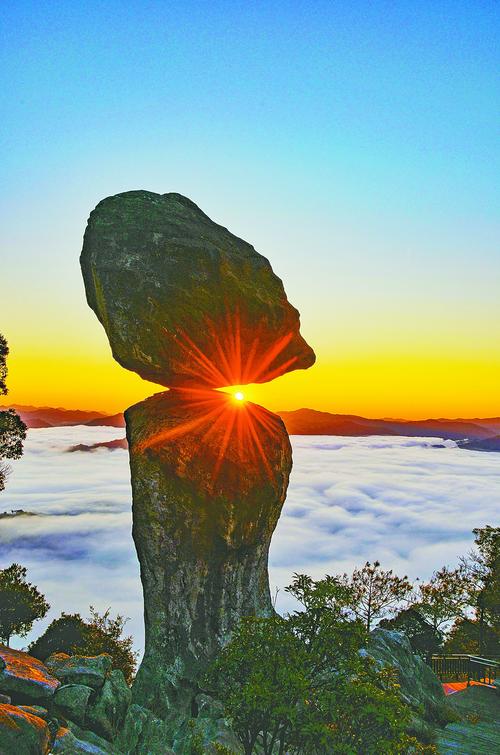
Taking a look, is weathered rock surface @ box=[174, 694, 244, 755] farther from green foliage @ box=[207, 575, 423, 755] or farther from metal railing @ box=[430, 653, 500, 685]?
metal railing @ box=[430, 653, 500, 685]

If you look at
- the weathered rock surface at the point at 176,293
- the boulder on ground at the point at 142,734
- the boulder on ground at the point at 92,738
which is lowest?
the boulder on ground at the point at 142,734

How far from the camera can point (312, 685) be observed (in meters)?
12.5

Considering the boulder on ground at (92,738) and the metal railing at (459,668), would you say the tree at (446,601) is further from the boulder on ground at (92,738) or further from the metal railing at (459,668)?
the boulder on ground at (92,738)

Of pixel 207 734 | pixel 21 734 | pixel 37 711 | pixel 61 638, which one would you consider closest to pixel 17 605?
pixel 61 638

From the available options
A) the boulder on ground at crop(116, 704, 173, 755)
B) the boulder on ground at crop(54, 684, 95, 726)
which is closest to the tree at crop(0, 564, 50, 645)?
the boulder on ground at crop(116, 704, 173, 755)

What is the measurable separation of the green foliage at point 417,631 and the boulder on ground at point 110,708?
1904 centimetres

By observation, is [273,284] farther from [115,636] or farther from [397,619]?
[397,619]

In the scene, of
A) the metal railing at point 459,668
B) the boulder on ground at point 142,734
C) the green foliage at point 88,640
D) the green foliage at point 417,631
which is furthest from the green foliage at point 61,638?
the metal railing at point 459,668

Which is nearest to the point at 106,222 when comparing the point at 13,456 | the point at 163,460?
the point at 163,460

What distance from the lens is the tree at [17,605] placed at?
25.9 m

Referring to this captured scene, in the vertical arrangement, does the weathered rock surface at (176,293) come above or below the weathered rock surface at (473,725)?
above

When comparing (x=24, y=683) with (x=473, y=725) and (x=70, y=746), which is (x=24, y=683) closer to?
(x=70, y=746)

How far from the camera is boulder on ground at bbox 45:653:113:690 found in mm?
14242

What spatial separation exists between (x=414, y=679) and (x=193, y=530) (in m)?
9.98
